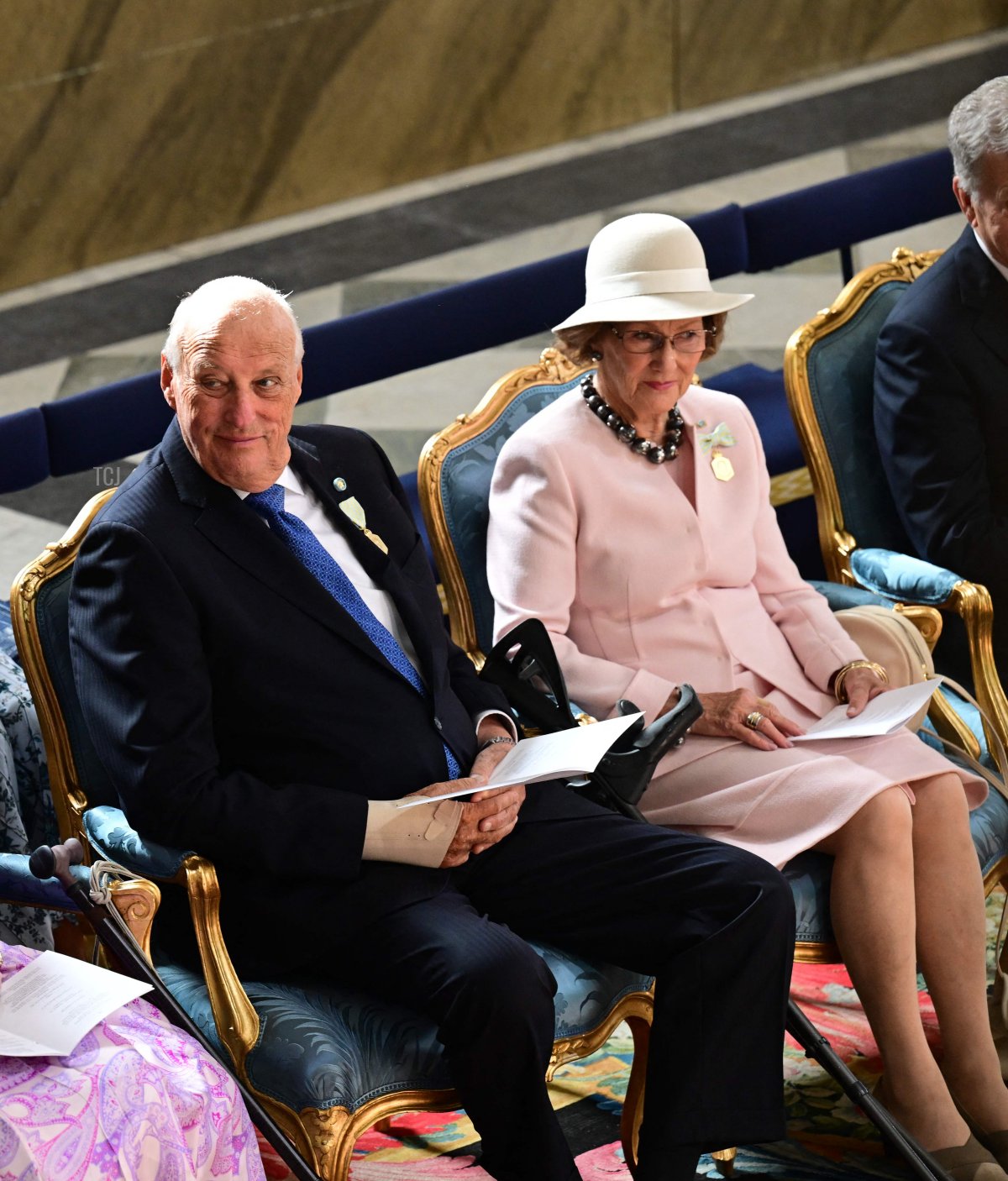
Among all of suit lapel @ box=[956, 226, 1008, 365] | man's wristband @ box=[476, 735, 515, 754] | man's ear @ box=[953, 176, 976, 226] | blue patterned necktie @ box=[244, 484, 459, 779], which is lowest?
man's wristband @ box=[476, 735, 515, 754]

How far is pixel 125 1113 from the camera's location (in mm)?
2160

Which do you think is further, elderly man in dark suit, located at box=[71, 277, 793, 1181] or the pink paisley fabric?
elderly man in dark suit, located at box=[71, 277, 793, 1181]

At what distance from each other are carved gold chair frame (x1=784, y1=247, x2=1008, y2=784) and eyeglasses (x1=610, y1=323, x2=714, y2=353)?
49cm

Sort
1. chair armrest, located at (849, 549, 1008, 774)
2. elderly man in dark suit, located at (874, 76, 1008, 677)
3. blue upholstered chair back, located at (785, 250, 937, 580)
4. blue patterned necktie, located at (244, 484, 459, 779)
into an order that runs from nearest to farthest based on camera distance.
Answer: blue patterned necktie, located at (244, 484, 459, 779) → chair armrest, located at (849, 549, 1008, 774) → elderly man in dark suit, located at (874, 76, 1008, 677) → blue upholstered chair back, located at (785, 250, 937, 580)

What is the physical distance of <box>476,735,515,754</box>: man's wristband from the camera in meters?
2.90

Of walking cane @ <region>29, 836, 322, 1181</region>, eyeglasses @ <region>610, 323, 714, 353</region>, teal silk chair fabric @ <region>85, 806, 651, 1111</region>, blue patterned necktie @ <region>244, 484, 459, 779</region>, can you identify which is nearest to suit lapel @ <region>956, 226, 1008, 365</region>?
eyeglasses @ <region>610, 323, 714, 353</region>

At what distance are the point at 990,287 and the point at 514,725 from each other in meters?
1.37

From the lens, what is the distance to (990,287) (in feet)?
11.7

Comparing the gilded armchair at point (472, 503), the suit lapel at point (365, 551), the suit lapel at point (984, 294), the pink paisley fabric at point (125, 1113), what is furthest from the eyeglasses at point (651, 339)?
the pink paisley fabric at point (125, 1113)

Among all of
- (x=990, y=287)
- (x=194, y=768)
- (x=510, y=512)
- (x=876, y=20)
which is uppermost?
(x=876, y=20)

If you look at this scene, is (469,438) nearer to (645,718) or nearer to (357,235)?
(645,718)

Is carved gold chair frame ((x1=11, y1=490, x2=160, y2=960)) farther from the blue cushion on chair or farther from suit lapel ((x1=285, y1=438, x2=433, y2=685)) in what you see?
the blue cushion on chair

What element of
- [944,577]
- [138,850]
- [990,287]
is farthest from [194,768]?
[990,287]

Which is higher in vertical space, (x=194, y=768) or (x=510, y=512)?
(x=510, y=512)
